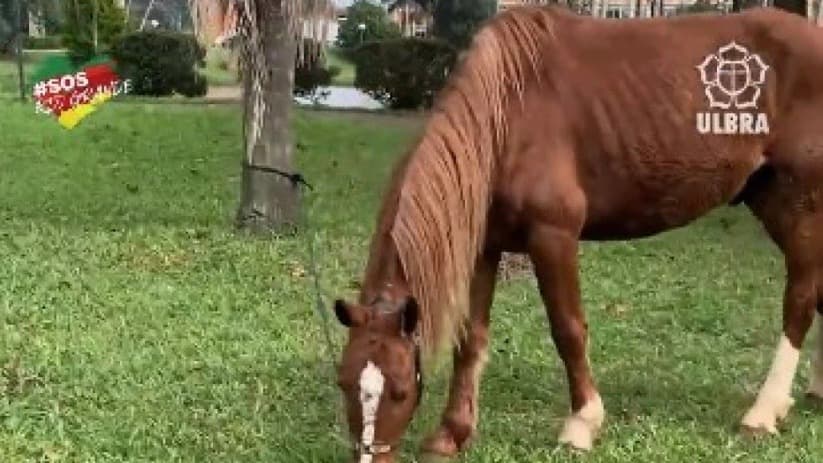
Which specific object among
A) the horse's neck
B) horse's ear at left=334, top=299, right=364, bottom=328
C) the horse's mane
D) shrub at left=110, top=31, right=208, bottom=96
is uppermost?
the horse's mane

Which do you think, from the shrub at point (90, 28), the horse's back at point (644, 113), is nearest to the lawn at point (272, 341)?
the horse's back at point (644, 113)

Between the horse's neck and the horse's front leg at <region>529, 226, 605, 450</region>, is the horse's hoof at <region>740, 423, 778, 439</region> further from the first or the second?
the horse's neck

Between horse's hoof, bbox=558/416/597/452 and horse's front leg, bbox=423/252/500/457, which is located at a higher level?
horse's front leg, bbox=423/252/500/457

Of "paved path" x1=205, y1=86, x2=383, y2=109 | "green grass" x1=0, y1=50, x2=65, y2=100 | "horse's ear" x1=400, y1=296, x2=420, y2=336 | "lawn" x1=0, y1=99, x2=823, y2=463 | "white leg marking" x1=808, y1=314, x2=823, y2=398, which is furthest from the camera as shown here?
"green grass" x1=0, y1=50, x2=65, y2=100

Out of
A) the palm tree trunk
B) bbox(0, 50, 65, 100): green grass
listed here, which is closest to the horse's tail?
the palm tree trunk

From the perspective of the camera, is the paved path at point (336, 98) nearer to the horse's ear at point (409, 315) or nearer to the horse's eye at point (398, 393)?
the horse's ear at point (409, 315)

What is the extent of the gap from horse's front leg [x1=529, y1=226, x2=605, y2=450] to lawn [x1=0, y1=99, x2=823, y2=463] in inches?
5.0

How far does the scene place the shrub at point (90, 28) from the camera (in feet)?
86.8

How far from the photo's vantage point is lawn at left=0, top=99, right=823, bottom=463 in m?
5.18

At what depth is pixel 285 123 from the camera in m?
10.0

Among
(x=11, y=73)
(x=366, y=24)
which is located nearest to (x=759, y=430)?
(x=11, y=73)

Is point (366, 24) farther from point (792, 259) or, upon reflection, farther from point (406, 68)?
point (792, 259)

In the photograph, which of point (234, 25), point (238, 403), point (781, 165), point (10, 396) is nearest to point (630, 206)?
point (781, 165)

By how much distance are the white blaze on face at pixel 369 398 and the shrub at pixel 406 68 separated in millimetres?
17085
